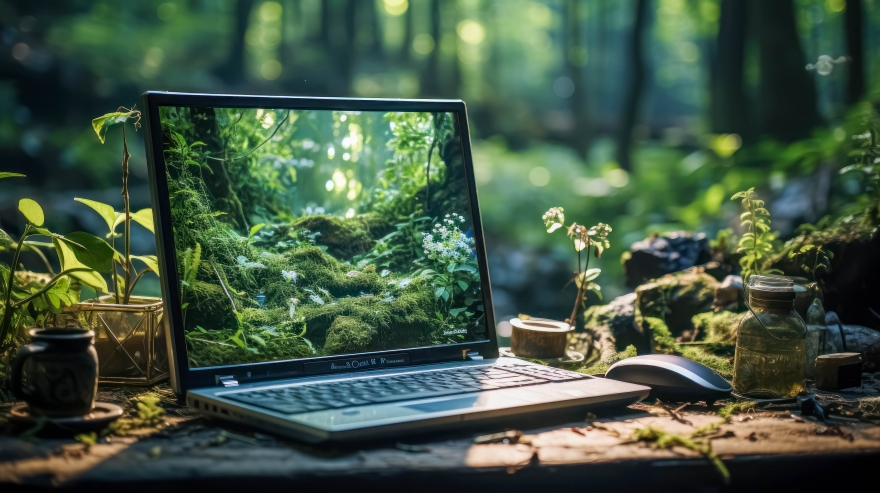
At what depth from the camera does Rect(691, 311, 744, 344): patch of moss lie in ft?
5.96

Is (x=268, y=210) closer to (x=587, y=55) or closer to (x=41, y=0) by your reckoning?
(x=41, y=0)

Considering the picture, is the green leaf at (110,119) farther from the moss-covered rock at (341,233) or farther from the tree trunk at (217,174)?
the moss-covered rock at (341,233)

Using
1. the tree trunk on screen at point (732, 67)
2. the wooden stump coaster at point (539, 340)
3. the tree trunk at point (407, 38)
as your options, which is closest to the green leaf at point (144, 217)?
the wooden stump coaster at point (539, 340)

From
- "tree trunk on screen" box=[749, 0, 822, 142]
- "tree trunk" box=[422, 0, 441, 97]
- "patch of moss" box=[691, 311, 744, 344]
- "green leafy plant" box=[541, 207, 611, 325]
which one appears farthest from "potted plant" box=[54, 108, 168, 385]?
"tree trunk" box=[422, 0, 441, 97]

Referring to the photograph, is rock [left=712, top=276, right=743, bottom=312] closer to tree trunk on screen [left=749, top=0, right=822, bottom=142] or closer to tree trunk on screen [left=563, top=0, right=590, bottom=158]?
tree trunk on screen [left=749, top=0, right=822, bottom=142]

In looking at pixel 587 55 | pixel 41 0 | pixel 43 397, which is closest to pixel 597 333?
pixel 43 397

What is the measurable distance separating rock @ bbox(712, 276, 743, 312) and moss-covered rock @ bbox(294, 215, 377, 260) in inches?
39.4

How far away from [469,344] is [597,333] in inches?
20.8

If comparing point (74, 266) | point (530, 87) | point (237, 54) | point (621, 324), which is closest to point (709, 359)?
point (621, 324)

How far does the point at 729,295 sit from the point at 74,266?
160 centimetres

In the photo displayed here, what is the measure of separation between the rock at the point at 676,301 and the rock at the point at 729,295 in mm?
25

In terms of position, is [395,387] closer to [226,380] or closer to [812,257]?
[226,380]

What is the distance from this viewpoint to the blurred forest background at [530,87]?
13.7 feet

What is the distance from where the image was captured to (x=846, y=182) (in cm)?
270
